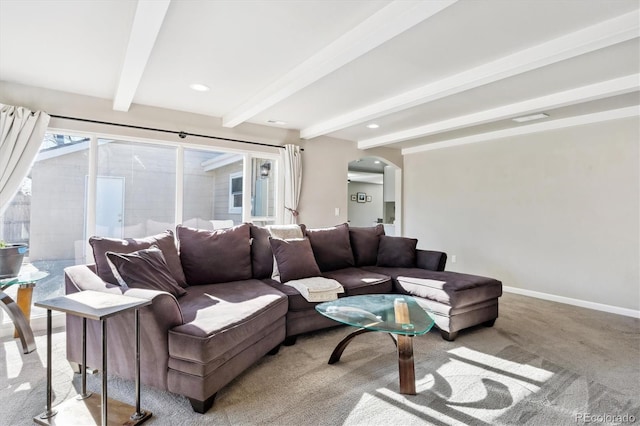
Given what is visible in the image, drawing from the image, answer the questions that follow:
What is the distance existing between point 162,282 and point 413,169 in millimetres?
5074

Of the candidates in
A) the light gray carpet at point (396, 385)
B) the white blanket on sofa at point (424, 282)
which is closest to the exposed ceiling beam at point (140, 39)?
the light gray carpet at point (396, 385)

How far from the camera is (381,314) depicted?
93.6 inches

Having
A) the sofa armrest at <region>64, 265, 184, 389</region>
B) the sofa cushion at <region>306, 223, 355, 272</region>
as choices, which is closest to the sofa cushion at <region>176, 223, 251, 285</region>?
the sofa cushion at <region>306, 223, 355, 272</region>

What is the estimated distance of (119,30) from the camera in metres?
2.30

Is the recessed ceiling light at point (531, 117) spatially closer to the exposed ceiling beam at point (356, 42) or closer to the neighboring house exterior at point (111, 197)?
the exposed ceiling beam at point (356, 42)

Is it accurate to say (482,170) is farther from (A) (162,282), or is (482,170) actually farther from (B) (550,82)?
(A) (162,282)

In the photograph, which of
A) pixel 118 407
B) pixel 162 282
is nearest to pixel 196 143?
pixel 162 282

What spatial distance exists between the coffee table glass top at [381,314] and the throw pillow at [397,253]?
1343mm

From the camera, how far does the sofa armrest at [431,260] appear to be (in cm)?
391

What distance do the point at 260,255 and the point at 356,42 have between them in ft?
7.26

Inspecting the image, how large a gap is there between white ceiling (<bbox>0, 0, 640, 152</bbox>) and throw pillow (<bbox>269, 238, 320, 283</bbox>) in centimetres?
147

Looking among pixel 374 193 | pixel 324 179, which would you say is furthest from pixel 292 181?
pixel 374 193

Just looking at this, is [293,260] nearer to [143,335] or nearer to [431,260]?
[143,335]

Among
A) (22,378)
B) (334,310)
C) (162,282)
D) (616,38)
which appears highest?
(616,38)
